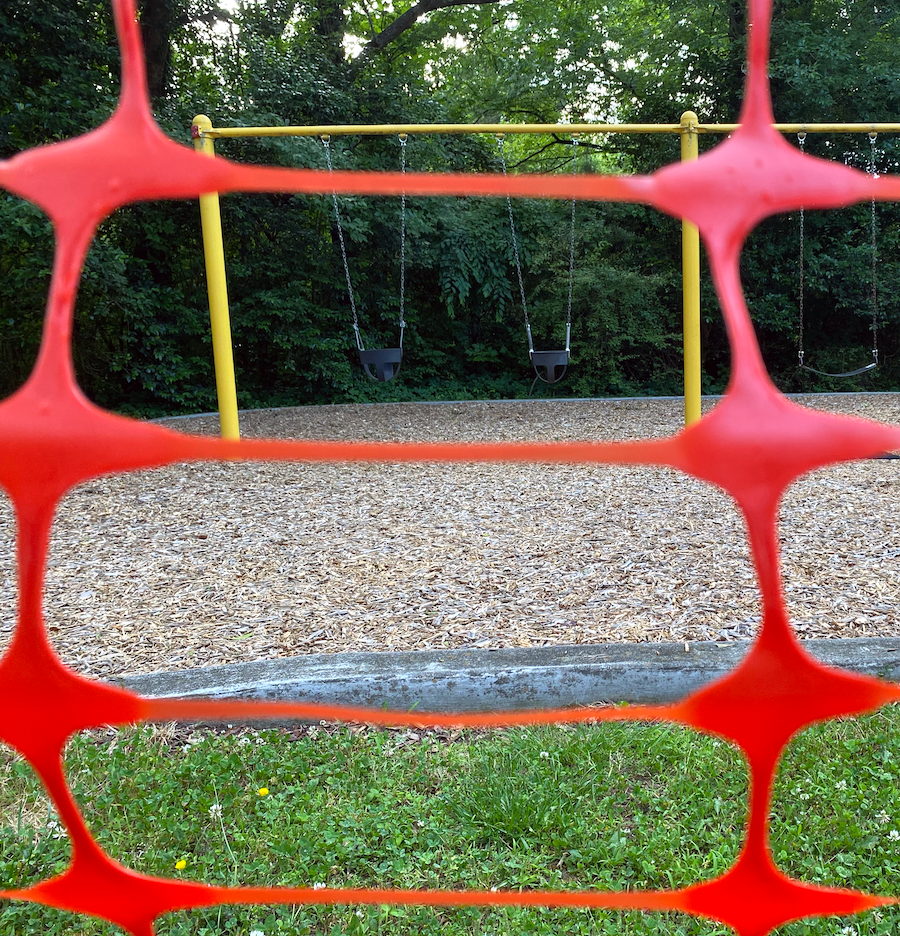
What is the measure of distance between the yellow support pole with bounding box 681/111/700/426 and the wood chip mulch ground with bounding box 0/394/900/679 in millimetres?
822

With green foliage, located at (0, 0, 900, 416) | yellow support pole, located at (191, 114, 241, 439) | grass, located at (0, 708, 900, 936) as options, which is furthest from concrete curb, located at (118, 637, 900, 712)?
green foliage, located at (0, 0, 900, 416)

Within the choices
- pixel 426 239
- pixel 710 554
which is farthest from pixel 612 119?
pixel 710 554

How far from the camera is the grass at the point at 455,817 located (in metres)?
Answer: 1.38

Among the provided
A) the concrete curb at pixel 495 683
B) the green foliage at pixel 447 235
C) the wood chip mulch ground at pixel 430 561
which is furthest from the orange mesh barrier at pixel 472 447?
the green foliage at pixel 447 235

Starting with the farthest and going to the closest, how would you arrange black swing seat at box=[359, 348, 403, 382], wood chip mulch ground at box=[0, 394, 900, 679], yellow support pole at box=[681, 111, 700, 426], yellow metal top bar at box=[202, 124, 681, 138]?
black swing seat at box=[359, 348, 403, 382]
yellow support pole at box=[681, 111, 700, 426]
yellow metal top bar at box=[202, 124, 681, 138]
wood chip mulch ground at box=[0, 394, 900, 679]

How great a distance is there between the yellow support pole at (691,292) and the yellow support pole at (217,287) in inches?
114

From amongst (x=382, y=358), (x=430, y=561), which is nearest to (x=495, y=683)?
(x=430, y=561)

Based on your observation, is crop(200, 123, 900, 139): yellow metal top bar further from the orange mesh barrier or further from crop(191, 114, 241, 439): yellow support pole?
the orange mesh barrier

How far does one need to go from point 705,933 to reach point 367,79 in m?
8.75

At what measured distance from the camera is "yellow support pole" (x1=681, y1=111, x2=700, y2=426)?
16.3 feet

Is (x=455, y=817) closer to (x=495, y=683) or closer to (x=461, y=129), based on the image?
(x=495, y=683)

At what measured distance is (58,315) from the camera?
0.77 m

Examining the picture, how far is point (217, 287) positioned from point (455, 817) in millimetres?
4059

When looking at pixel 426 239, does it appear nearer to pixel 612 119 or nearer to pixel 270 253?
pixel 270 253
